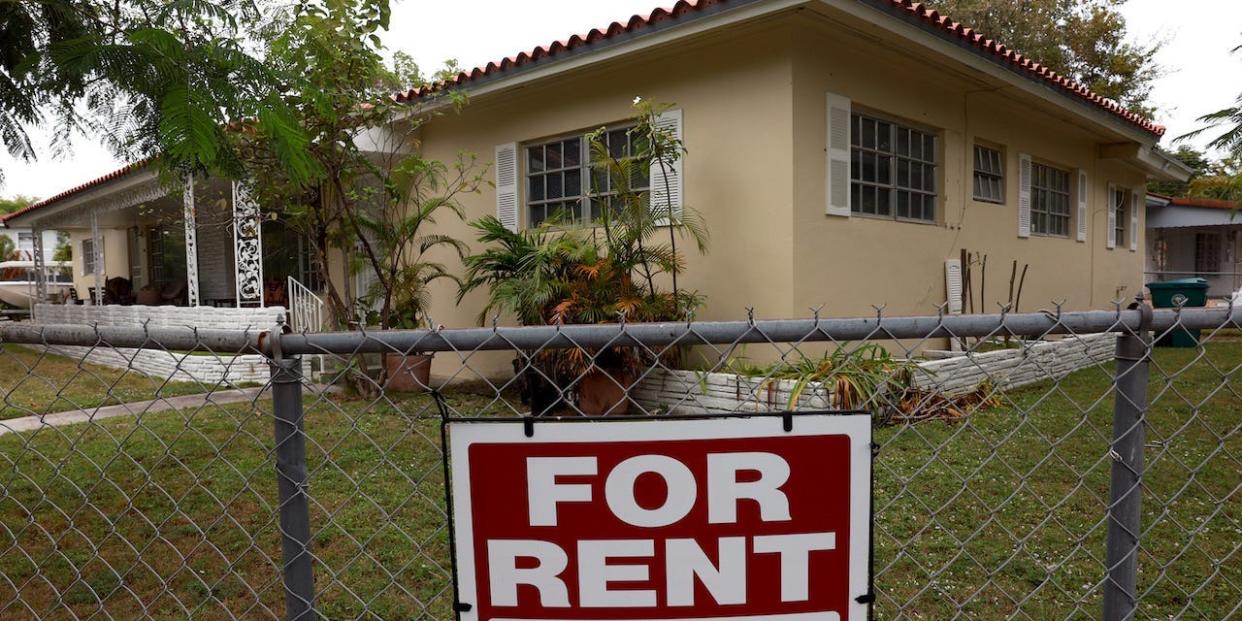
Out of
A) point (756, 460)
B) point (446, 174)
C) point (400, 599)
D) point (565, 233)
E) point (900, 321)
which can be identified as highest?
point (446, 174)

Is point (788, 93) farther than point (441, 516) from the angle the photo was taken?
Yes

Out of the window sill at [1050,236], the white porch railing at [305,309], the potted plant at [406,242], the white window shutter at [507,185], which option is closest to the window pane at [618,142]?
the white window shutter at [507,185]

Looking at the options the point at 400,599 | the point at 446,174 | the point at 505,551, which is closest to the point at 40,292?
the point at 446,174

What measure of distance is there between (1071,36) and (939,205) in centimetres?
1743

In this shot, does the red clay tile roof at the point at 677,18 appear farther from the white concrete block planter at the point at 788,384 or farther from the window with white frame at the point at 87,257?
the window with white frame at the point at 87,257

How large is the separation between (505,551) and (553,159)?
23.3ft

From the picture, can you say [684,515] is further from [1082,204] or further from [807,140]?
[1082,204]

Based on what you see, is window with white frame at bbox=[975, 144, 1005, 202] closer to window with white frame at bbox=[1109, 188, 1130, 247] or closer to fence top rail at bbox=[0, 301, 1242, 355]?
window with white frame at bbox=[1109, 188, 1130, 247]

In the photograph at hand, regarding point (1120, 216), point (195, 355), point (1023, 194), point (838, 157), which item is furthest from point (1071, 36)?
point (195, 355)

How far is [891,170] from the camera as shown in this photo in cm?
768

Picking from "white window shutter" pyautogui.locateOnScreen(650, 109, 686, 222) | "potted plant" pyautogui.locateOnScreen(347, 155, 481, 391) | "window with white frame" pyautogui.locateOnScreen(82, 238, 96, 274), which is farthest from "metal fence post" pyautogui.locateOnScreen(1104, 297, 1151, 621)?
"window with white frame" pyautogui.locateOnScreen(82, 238, 96, 274)

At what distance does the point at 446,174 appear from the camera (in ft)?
29.6

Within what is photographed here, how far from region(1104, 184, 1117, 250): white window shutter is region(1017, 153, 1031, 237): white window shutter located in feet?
11.5

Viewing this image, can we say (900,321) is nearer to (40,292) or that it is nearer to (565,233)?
(565,233)
